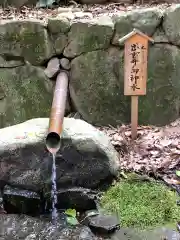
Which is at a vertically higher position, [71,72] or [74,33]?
[74,33]

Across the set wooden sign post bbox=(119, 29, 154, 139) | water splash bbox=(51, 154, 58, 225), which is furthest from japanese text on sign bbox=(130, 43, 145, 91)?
water splash bbox=(51, 154, 58, 225)

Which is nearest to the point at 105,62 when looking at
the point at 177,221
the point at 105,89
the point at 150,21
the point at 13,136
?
the point at 105,89

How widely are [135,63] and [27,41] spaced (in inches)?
57.1

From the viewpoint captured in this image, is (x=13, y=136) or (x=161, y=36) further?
(x=161, y=36)

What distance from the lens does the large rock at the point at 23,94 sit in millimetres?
5113

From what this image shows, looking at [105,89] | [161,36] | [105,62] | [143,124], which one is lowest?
[143,124]

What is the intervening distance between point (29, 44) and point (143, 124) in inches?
70.4

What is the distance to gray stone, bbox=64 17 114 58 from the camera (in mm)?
4816

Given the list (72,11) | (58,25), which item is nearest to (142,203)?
(58,25)

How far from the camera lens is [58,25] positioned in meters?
4.84

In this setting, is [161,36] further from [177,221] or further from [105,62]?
[177,221]

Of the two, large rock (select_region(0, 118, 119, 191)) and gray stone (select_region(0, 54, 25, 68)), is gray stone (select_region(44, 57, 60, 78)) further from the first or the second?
large rock (select_region(0, 118, 119, 191))

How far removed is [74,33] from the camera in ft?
16.0

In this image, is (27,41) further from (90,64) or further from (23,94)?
(90,64)
